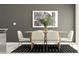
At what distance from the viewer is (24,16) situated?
281 inches

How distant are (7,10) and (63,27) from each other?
89.6 inches

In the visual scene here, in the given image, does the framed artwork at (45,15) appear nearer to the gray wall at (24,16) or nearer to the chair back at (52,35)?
the gray wall at (24,16)

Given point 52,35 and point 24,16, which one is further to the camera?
point 24,16

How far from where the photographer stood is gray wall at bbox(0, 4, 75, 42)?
7.04 meters

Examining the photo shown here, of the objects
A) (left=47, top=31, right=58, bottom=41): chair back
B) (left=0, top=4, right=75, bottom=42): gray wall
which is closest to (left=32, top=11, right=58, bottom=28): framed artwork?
(left=0, top=4, right=75, bottom=42): gray wall

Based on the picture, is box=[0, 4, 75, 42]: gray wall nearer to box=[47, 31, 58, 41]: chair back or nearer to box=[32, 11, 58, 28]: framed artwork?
box=[32, 11, 58, 28]: framed artwork

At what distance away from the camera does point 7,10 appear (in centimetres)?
704

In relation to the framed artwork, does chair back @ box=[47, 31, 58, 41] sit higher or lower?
lower

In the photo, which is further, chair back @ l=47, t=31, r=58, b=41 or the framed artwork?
the framed artwork

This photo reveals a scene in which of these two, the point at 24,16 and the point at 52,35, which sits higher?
the point at 24,16

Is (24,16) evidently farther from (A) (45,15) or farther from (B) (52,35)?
(B) (52,35)

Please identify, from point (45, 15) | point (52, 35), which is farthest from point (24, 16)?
point (52, 35)

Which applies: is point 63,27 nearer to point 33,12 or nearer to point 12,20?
point 33,12
